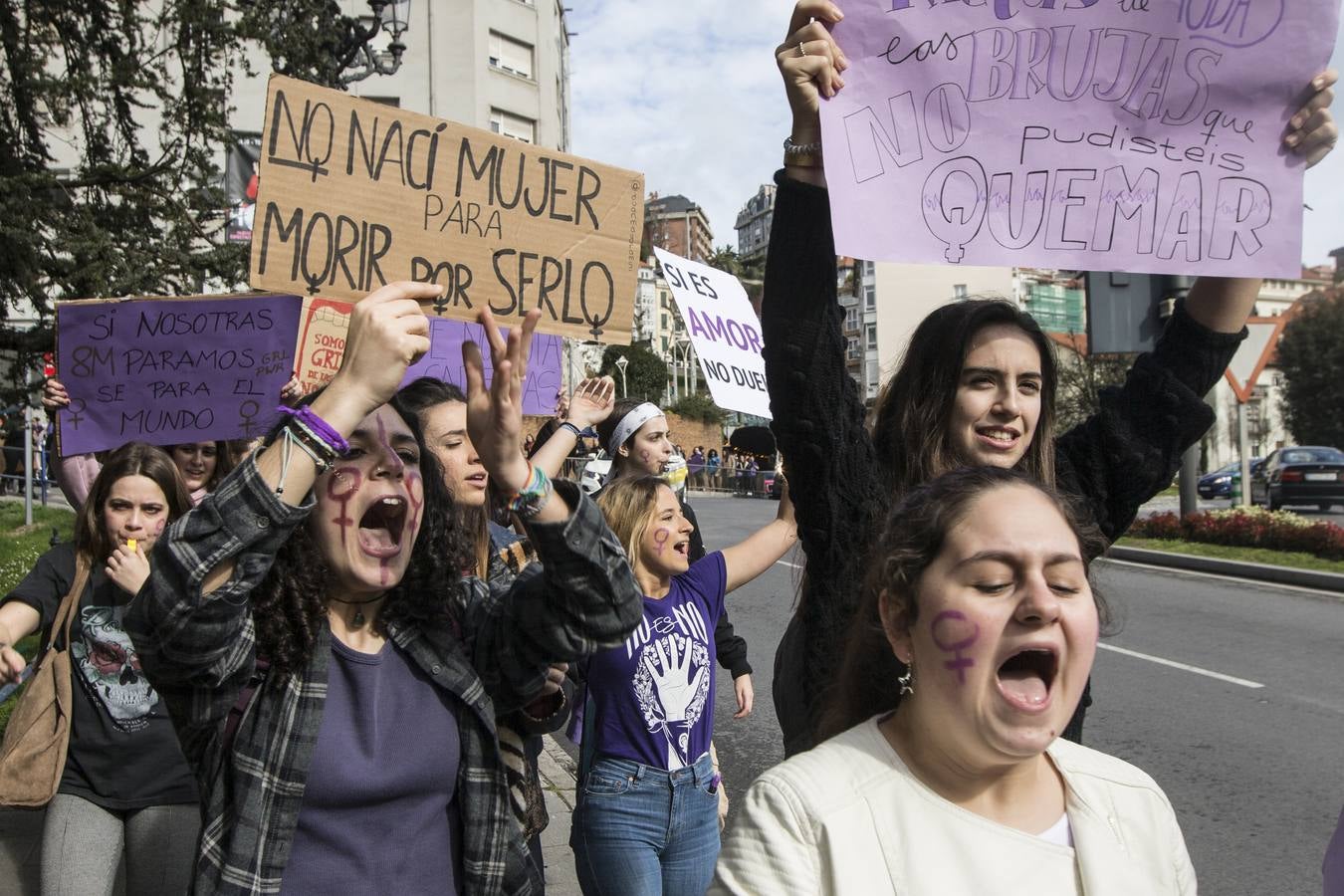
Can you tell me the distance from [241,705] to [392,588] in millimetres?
357

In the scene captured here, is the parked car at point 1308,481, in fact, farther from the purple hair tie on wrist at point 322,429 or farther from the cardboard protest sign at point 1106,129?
the purple hair tie on wrist at point 322,429

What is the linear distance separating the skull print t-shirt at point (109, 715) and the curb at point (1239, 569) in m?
10.2

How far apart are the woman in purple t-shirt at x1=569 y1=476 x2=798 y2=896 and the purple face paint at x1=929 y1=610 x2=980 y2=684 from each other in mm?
1476

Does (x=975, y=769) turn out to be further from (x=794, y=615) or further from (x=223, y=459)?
(x=223, y=459)

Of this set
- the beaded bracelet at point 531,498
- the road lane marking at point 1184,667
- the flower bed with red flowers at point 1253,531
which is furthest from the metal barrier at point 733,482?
the beaded bracelet at point 531,498

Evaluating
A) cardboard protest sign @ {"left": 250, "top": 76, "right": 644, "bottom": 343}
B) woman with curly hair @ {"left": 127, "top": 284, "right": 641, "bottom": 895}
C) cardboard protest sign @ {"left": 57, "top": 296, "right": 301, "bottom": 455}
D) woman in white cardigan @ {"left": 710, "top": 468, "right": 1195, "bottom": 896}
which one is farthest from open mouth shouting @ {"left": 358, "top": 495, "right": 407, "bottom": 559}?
cardboard protest sign @ {"left": 57, "top": 296, "right": 301, "bottom": 455}

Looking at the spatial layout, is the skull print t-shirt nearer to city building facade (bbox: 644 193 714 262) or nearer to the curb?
the curb

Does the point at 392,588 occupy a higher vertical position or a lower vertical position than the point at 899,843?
higher

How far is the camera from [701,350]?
16.8 feet

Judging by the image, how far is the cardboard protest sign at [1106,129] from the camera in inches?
84.4

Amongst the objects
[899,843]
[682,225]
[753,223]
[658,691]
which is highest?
[753,223]

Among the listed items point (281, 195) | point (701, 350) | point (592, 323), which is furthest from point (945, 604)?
point (701, 350)

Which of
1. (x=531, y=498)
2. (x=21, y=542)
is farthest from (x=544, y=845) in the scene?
(x=21, y=542)

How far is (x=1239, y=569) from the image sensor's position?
13836mm
